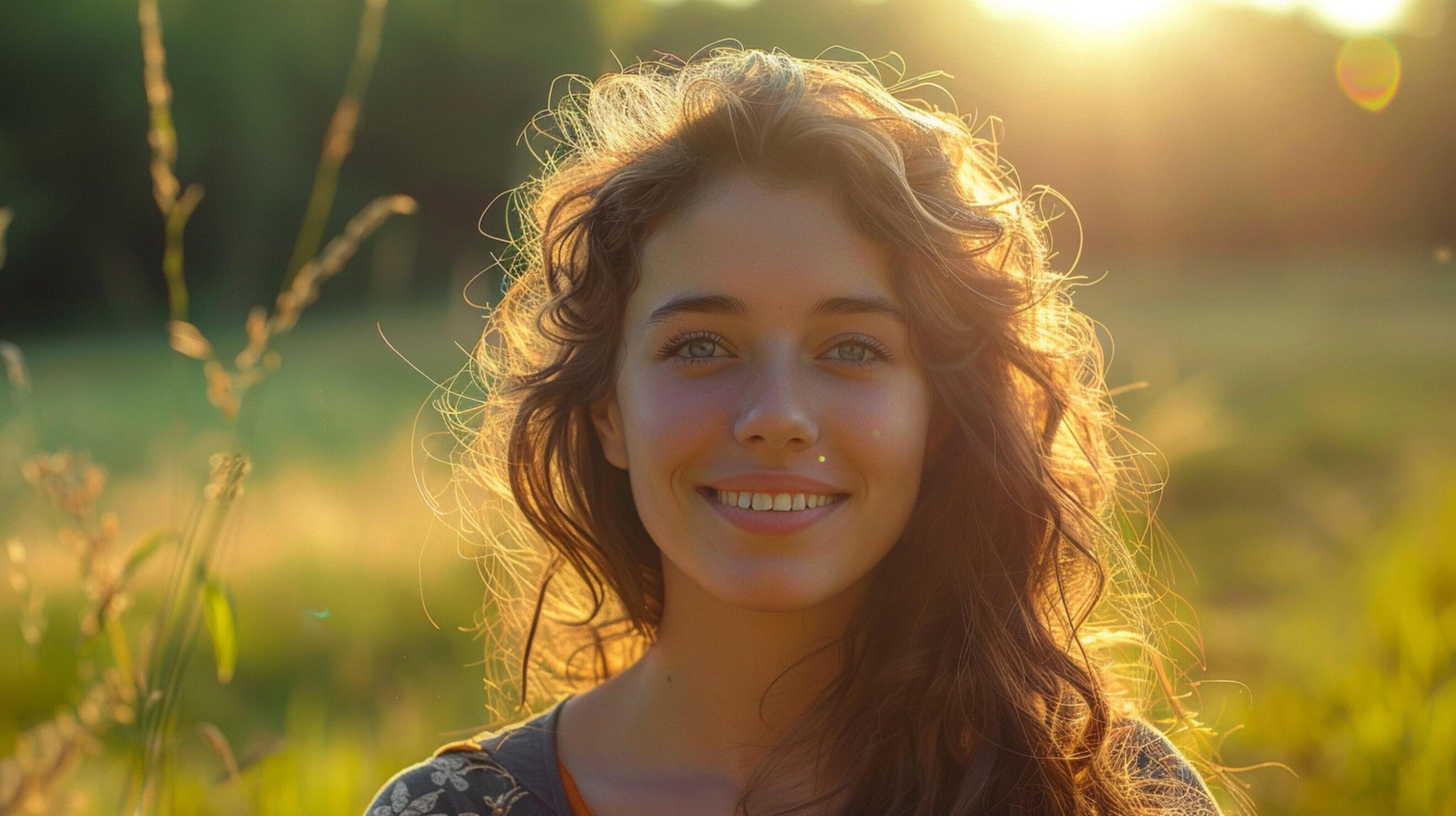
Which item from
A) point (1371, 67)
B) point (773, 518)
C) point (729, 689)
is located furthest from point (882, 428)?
point (1371, 67)

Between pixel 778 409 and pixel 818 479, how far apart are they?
0.48ft

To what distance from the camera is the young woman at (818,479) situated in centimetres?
222

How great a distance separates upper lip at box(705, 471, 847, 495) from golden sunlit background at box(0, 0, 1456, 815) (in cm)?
75

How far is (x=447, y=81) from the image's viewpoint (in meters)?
20.4

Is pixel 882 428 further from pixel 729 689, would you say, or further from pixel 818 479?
pixel 729 689

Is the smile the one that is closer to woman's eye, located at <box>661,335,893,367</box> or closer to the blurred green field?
woman's eye, located at <box>661,335,893,367</box>

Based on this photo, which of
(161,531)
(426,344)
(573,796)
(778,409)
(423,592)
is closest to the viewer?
(161,531)

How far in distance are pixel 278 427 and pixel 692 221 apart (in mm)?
4708

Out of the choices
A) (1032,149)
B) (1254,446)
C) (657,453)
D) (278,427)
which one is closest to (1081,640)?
(657,453)

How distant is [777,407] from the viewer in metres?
2.11

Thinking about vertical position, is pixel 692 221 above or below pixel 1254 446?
below

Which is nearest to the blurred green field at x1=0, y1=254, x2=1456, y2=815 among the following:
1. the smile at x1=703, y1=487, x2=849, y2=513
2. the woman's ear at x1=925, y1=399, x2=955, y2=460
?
the smile at x1=703, y1=487, x2=849, y2=513

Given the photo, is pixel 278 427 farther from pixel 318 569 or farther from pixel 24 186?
pixel 24 186

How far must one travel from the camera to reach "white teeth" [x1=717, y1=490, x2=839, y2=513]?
2.16 metres
